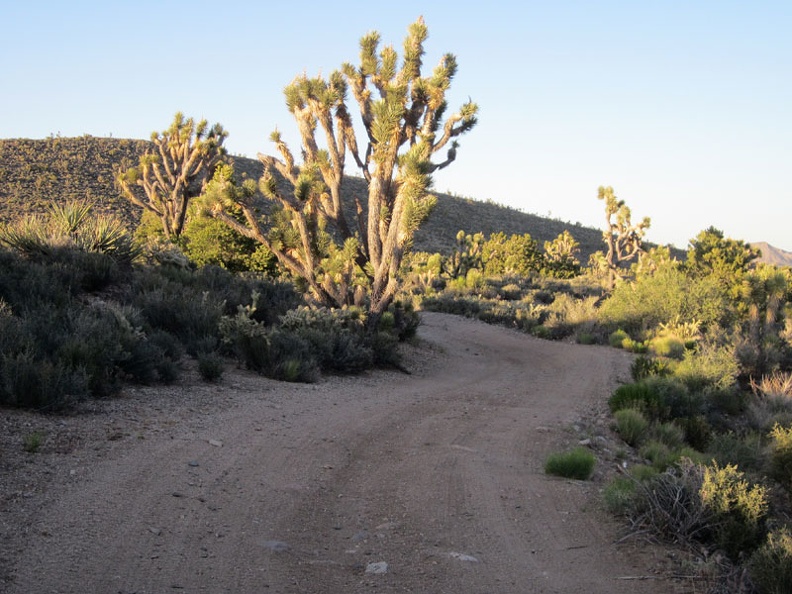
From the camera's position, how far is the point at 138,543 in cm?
500

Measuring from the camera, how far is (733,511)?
20.1 ft

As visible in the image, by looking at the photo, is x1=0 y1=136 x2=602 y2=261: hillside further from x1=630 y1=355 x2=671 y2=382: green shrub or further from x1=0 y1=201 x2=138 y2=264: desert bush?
x1=0 y1=201 x2=138 y2=264: desert bush

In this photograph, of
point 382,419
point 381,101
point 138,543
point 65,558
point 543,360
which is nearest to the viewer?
point 65,558

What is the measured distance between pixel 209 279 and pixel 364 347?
396 cm

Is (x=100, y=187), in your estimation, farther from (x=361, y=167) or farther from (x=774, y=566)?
(x=774, y=566)

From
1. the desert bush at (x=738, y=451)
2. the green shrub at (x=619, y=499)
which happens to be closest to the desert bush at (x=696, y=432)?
the desert bush at (x=738, y=451)

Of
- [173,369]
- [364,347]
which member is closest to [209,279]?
[364,347]

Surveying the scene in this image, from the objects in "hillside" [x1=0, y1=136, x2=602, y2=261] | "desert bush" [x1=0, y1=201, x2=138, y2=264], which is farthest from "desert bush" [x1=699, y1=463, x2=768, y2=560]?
"hillside" [x1=0, y1=136, x2=602, y2=261]

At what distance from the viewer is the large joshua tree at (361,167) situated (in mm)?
15117

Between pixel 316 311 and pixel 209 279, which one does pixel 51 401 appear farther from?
pixel 209 279

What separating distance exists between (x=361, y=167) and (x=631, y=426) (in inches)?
327

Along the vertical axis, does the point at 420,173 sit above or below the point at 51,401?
above

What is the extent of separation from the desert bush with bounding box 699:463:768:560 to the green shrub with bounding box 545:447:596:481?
60.7 inches

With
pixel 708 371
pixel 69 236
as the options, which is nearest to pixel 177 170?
pixel 69 236
